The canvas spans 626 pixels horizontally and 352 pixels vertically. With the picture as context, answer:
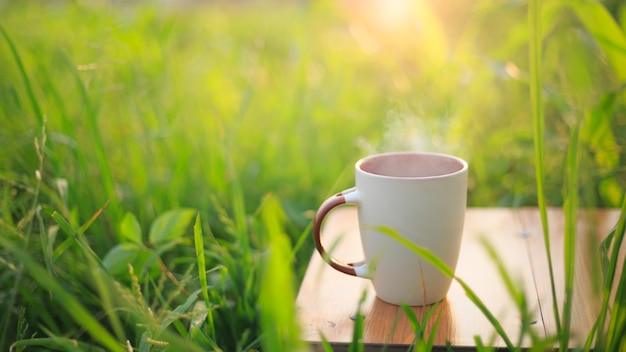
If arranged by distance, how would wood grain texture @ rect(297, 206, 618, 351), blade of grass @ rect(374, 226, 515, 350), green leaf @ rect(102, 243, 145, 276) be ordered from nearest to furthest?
blade of grass @ rect(374, 226, 515, 350), wood grain texture @ rect(297, 206, 618, 351), green leaf @ rect(102, 243, 145, 276)

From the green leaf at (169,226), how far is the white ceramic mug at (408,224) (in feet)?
1.01

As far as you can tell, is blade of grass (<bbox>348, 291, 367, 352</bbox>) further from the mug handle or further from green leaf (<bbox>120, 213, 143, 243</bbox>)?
green leaf (<bbox>120, 213, 143, 243</bbox>)

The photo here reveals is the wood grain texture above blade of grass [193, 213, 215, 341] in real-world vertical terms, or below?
below

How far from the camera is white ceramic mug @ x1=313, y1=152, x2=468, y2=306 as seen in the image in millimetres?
689


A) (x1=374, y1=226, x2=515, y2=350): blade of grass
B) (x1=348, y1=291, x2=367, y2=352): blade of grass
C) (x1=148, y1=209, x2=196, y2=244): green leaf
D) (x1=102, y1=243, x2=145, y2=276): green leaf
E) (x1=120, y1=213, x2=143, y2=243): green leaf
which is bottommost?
(x1=102, y1=243, x2=145, y2=276): green leaf

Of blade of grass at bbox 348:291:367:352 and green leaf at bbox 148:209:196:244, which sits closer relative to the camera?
blade of grass at bbox 348:291:367:352

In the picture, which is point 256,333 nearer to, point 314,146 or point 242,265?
point 242,265

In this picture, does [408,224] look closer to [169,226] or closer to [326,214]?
[326,214]

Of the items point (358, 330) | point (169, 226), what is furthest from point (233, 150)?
point (358, 330)

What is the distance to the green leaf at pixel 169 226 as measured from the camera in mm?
951

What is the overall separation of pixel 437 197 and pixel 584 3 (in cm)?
62

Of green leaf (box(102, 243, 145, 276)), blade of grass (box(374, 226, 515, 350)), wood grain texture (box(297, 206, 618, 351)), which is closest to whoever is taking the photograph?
blade of grass (box(374, 226, 515, 350))

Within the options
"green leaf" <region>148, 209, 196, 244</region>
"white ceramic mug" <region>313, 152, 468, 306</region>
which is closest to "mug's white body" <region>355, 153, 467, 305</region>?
"white ceramic mug" <region>313, 152, 468, 306</region>

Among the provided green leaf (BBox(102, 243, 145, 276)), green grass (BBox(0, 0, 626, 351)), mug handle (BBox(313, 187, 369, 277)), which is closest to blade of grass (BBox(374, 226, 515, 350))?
green grass (BBox(0, 0, 626, 351))
